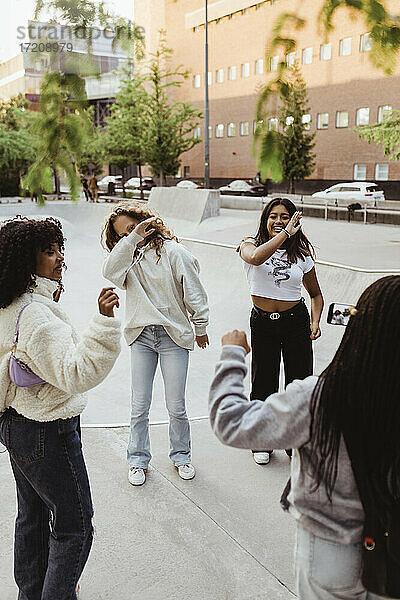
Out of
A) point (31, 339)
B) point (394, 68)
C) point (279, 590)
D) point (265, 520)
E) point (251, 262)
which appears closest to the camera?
point (394, 68)

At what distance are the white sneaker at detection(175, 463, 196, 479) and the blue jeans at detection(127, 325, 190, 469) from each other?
1.1 inches

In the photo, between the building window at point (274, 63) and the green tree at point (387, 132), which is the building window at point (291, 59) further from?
the green tree at point (387, 132)

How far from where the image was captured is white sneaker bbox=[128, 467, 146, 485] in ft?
11.8

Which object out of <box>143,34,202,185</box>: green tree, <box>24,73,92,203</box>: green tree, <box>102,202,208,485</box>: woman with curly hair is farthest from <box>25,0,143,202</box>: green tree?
<box>143,34,202,185</box>: green tree

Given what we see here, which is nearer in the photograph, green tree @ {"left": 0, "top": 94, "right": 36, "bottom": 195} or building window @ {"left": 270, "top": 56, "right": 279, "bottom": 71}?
building window @ {"left": 270, "top": 56, "right": 279, "bottom": 71}

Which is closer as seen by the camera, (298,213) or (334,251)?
(298,213)

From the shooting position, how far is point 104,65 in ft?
5.96

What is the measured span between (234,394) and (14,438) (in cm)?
97

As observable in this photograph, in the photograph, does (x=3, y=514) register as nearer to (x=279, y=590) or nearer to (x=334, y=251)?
(x=279, y=590)

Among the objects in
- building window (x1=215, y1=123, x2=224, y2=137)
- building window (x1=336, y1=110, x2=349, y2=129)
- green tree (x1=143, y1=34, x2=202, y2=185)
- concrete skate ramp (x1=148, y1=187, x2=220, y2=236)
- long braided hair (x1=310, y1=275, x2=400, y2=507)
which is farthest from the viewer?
building window (x1=215, y1=123, x2=224, y2=137)

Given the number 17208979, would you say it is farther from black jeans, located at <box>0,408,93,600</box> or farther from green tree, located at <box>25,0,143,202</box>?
black jeans, located at <box>0,408,93,600</box>

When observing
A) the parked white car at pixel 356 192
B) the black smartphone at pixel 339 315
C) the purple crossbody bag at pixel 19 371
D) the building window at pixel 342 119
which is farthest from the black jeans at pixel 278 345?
the building window at pixel 342 119

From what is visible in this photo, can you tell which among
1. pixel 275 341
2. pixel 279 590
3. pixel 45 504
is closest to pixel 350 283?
pixel 275 341

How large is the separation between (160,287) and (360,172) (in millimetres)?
30070
